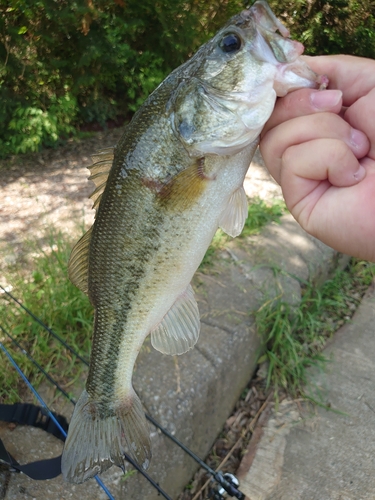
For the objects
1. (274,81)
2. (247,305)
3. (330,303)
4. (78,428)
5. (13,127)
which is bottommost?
(330,303)

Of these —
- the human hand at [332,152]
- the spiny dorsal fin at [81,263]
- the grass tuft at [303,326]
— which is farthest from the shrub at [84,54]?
the human hand at [332,152]

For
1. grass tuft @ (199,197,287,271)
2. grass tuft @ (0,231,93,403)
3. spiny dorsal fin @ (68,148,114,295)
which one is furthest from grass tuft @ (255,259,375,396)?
spiny dorsal fin @ (68,148,114,295)

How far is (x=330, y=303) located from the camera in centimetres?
386

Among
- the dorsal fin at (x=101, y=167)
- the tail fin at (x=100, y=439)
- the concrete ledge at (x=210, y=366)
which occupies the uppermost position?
the dorsal fin at (x=101, y=167)

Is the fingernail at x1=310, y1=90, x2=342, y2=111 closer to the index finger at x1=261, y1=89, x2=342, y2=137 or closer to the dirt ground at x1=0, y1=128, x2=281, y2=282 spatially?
the index finger at x1=261, y1=89, x2=342, y2=137

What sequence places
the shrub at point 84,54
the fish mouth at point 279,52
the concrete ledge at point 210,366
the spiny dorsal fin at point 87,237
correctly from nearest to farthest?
the fish mouth at point 279,52
the spiny dorsal fin at point 87,237
the concrete ledge at point 210,366
the shrub at point 84,54

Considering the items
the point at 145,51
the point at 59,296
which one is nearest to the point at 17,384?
the point at 59,296

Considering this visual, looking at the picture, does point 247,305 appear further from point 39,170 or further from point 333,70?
point 39,170

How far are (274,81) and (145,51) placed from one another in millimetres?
6055

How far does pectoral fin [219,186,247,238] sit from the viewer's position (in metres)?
1.56

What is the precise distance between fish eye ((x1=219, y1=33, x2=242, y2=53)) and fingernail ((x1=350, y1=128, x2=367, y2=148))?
488 millimetres

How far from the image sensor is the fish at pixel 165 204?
136 centimetres

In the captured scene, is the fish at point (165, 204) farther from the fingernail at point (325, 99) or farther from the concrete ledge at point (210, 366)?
the concrete ledge at point (210, 366)

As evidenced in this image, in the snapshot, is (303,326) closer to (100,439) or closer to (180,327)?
(180,327)
